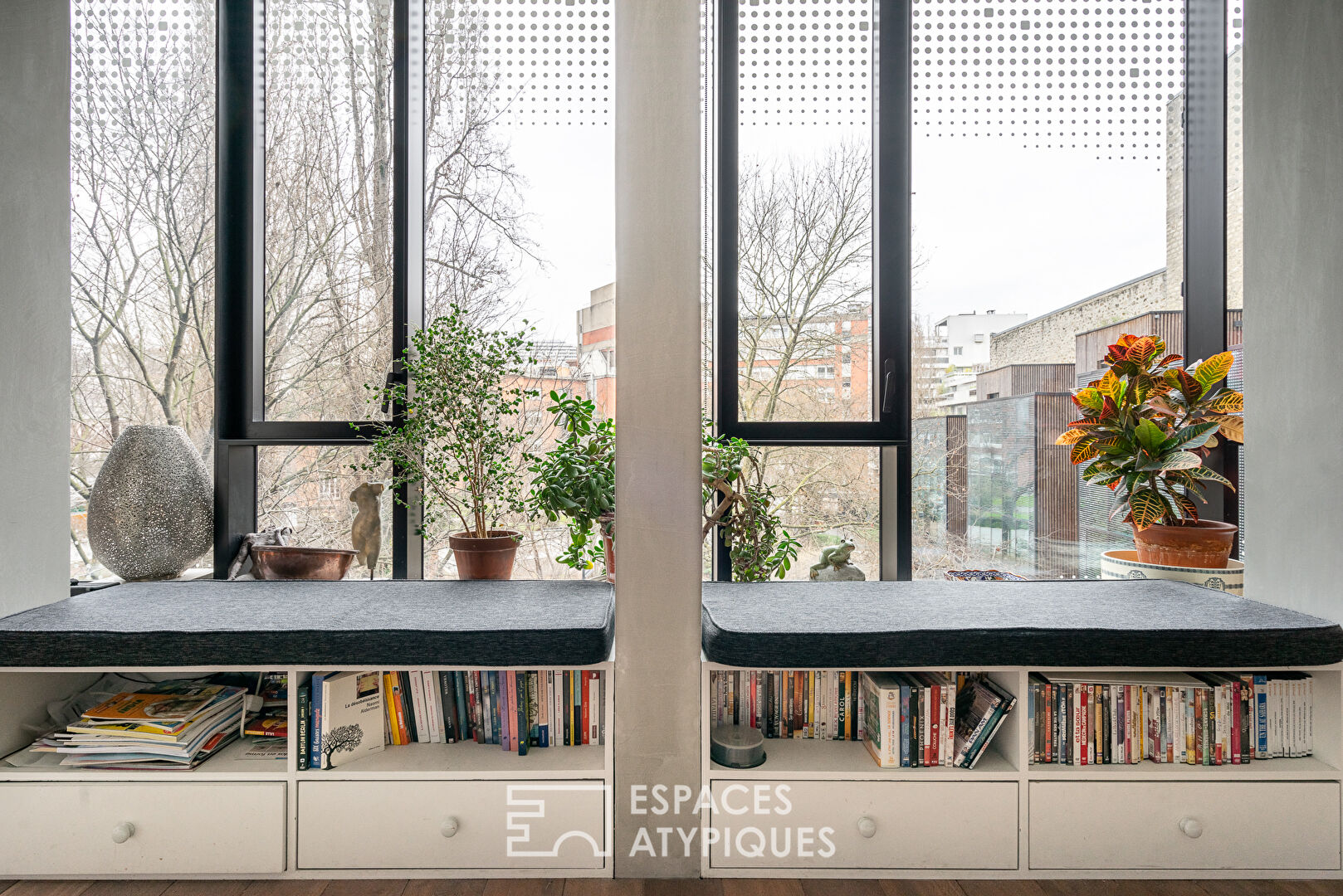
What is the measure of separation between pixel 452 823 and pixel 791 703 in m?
0.81

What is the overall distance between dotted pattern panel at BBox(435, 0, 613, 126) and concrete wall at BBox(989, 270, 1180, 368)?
4.92 ft

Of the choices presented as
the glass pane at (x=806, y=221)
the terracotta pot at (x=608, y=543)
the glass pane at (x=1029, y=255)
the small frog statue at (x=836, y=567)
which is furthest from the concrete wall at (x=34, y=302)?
the glass pane at (x=1029, y=255)

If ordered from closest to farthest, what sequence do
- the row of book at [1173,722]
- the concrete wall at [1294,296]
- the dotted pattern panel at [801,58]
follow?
the row of book at [1173,722] < the concrete wall at [1294,296] < the dotted pattern panel at [801,58]

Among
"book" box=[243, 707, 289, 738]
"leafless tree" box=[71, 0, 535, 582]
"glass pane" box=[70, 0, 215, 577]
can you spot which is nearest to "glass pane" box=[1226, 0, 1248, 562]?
"leafless tree" box=[71, 0, 535, 582]

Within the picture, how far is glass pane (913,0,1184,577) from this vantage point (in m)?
2.26

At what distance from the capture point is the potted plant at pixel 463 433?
204 cm

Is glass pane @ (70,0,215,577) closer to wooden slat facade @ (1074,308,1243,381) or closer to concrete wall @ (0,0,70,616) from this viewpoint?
concrete wall @ (0,0,70,616)

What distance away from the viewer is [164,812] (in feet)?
4.94

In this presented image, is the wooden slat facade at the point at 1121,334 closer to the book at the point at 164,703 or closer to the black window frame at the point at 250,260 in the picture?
the black window frame at the point at 250,260

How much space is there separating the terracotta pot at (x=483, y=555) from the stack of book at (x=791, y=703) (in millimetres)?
742

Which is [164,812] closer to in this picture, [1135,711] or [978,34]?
[1135,711]

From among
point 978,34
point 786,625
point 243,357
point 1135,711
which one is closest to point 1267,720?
point 1135,711

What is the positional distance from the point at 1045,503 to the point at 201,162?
114 inches

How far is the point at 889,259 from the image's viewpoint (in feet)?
7.34
